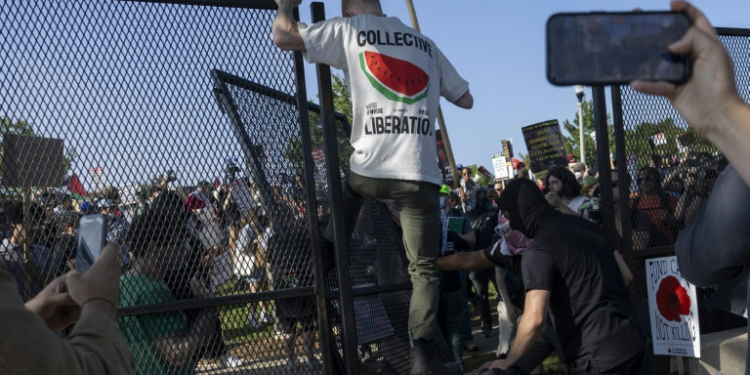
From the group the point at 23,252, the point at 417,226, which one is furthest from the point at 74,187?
the point at 417,226

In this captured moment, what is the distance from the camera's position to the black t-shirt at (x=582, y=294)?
5117 millimetres

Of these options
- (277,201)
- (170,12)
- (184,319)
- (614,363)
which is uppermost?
(170,12)

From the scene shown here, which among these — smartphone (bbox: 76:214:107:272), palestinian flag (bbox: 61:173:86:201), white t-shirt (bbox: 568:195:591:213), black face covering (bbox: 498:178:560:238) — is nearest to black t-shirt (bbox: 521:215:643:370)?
black face covering (bbox: 498:178:560:238)

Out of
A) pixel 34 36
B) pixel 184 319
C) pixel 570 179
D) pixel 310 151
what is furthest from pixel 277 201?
pixel 570 179

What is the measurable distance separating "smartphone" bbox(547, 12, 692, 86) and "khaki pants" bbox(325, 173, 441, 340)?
10.2ft

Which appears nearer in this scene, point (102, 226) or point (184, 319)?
point (102, 226)

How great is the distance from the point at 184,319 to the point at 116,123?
38.9 inches

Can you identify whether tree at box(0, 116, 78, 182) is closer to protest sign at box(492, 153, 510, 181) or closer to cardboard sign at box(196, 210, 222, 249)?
cardboard sign at box(196, 210, 222, 249)

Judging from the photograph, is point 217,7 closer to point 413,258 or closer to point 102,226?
point 413,258

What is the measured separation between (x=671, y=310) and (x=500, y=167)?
60.7 ft

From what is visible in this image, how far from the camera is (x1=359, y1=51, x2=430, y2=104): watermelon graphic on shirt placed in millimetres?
4516

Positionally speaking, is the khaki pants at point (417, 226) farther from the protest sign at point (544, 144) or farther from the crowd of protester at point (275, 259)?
the protest sign at point (544, 144)

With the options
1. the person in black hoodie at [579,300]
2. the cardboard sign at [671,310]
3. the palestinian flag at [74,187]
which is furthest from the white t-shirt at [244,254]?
the cardboard sign at [671,310]

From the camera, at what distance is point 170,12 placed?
14.4 feet
